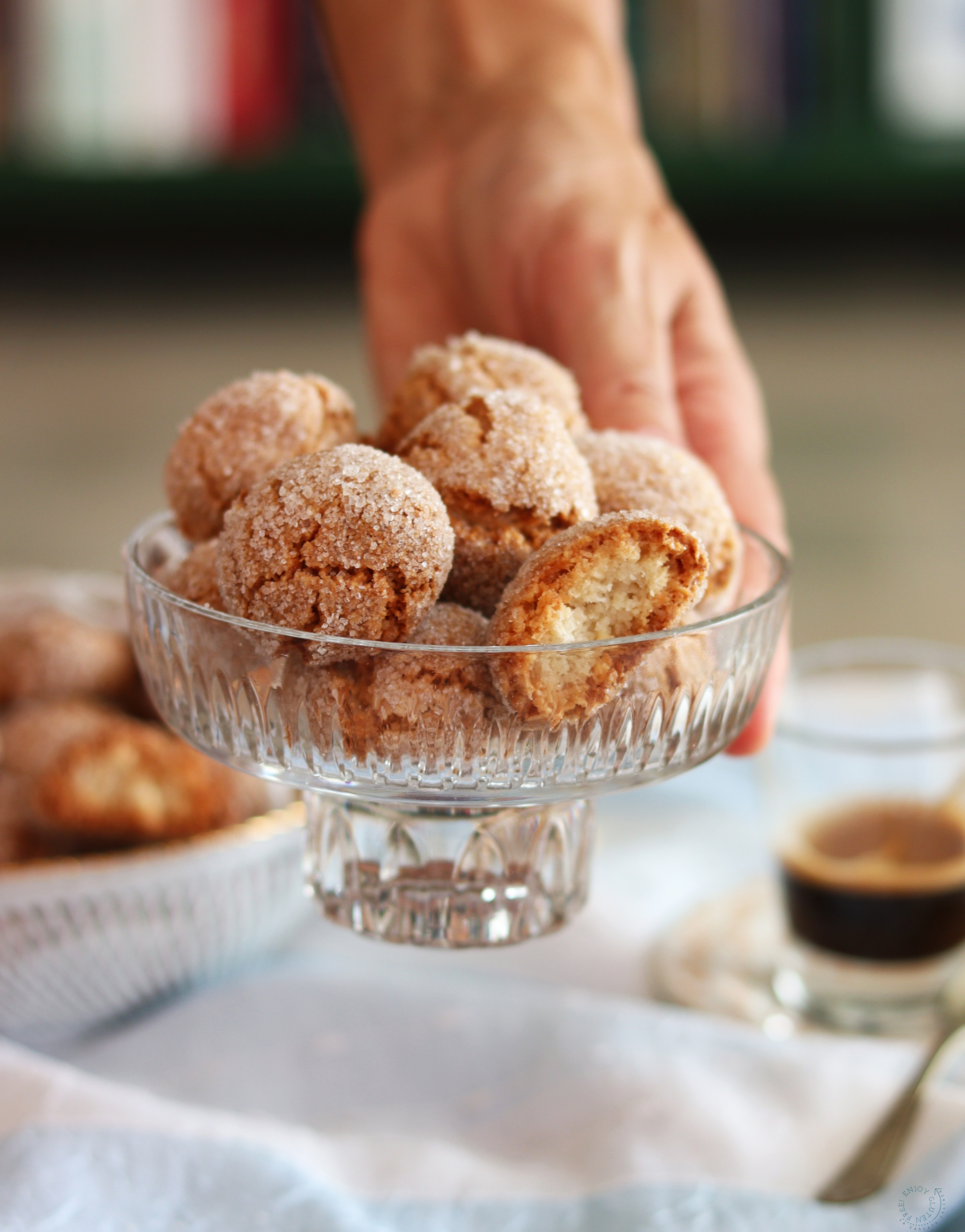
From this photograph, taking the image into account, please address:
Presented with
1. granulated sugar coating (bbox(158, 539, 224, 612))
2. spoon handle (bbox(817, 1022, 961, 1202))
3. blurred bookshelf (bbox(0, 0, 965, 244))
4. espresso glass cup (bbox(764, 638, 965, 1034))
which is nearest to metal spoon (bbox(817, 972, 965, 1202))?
spoon handle (bbox(817, 1022, 961, 1202))

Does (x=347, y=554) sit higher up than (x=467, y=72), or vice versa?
(x=467, y=72)

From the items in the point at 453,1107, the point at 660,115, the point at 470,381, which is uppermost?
the point at 470,381

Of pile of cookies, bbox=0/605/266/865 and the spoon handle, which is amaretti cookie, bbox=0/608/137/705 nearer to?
pile of cookies, bbox=0/605/266/865

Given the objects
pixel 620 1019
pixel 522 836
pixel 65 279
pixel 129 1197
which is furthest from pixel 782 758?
pixel 65 279

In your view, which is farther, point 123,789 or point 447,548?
point 123,789

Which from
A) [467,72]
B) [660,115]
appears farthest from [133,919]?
[660,115]

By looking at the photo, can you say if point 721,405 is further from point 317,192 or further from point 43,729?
point 317,192
